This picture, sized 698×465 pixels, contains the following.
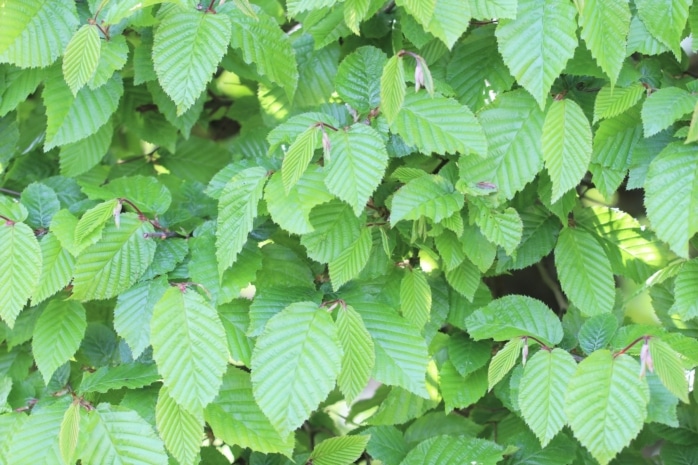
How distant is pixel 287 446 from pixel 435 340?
1.32 ft

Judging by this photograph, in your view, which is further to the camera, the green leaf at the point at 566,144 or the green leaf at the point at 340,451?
the green leaf at the point at 340,451

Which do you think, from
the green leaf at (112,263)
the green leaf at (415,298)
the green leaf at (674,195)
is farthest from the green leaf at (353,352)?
the green leaf at (674,195)

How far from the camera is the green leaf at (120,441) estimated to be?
3.85 ft

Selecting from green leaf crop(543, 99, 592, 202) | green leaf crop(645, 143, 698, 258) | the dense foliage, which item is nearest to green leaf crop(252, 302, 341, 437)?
the dense foliage

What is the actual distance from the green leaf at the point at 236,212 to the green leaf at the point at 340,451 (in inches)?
15.8

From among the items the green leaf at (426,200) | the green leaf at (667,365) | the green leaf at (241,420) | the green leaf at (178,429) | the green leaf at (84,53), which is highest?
the green leaf at (84,53)

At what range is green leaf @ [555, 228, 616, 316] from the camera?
1290 mm

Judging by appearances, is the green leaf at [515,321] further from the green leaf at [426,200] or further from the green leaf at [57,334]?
the green leaf at [57,334]

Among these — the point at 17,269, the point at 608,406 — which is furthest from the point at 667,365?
the point at 17,269

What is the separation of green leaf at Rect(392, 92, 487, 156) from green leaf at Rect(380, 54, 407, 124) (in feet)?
Result: 0.16

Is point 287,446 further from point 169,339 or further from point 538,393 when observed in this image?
point 538,393

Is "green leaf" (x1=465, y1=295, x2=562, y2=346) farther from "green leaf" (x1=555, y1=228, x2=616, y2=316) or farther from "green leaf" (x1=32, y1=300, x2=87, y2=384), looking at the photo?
"green leaf" (x1=32, y1=300, x2=87, y2=384)

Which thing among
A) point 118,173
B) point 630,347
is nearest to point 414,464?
point 630,347

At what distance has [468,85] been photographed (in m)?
1.29
